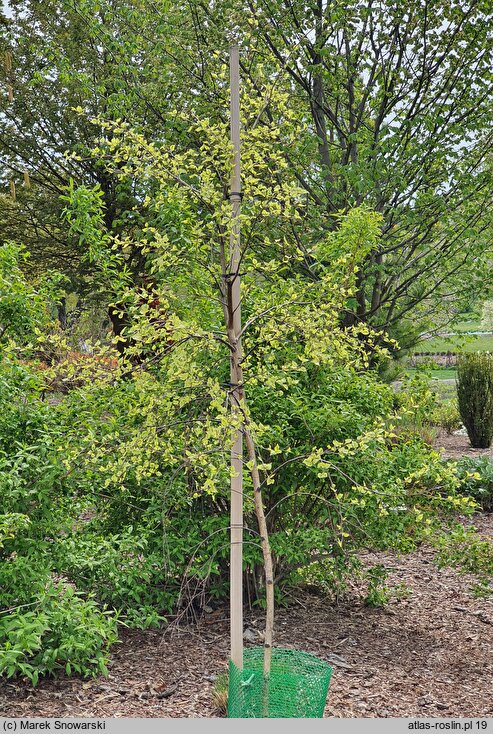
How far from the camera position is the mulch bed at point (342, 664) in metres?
3.12

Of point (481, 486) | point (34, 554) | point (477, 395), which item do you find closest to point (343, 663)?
point (34, 554)

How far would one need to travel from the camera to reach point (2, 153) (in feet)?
46.8

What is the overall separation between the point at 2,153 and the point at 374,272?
10.3m

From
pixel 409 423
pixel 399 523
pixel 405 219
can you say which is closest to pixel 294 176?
pixel 405 219

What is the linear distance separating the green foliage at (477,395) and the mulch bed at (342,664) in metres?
6.30

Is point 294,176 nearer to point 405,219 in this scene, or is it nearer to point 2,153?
point 405,219

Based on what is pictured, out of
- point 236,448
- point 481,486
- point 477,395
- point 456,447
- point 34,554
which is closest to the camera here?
point 236,448

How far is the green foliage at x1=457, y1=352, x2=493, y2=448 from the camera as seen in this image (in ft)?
35.8

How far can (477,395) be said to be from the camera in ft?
36.4

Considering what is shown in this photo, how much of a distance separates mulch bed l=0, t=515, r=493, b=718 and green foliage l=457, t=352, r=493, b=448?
20.7 feet

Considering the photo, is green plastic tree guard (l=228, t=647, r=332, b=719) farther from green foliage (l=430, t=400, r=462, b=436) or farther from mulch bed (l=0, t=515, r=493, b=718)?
green foliage (l=430, t=400, r=462, b=436)

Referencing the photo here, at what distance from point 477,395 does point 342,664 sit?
805 centimetres

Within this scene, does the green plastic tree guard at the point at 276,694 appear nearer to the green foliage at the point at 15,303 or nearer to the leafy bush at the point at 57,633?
the leafy bush at the point at 57,633

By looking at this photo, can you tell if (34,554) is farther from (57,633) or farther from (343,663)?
(343,663)
